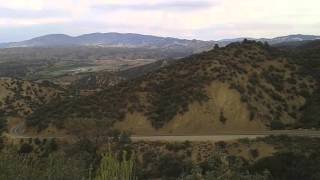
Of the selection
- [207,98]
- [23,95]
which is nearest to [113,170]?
[207,98]

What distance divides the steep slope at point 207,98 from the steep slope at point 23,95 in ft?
56.4

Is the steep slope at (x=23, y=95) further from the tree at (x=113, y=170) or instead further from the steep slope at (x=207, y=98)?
the tree at (x=113, y=170)

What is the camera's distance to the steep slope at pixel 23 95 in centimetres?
8200

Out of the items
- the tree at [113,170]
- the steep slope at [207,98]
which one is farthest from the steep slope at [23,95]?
the tree at [113,170]

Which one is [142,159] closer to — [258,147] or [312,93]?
[258,147]

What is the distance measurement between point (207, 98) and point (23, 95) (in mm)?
40127

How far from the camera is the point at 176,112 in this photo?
56.0 meters

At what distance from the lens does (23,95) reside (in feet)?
291

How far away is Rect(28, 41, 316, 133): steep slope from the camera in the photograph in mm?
55750

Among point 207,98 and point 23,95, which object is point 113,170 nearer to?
point 207,98

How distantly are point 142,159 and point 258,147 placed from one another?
890 centimetres

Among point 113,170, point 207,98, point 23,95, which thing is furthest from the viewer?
point 23,95

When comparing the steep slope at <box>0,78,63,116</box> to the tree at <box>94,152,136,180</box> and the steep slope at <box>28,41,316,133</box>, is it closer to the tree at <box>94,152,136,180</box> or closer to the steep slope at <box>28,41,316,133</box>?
the steep slope at <box>28,41,316,133</box>

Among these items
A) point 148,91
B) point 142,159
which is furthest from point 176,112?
point 142,159
